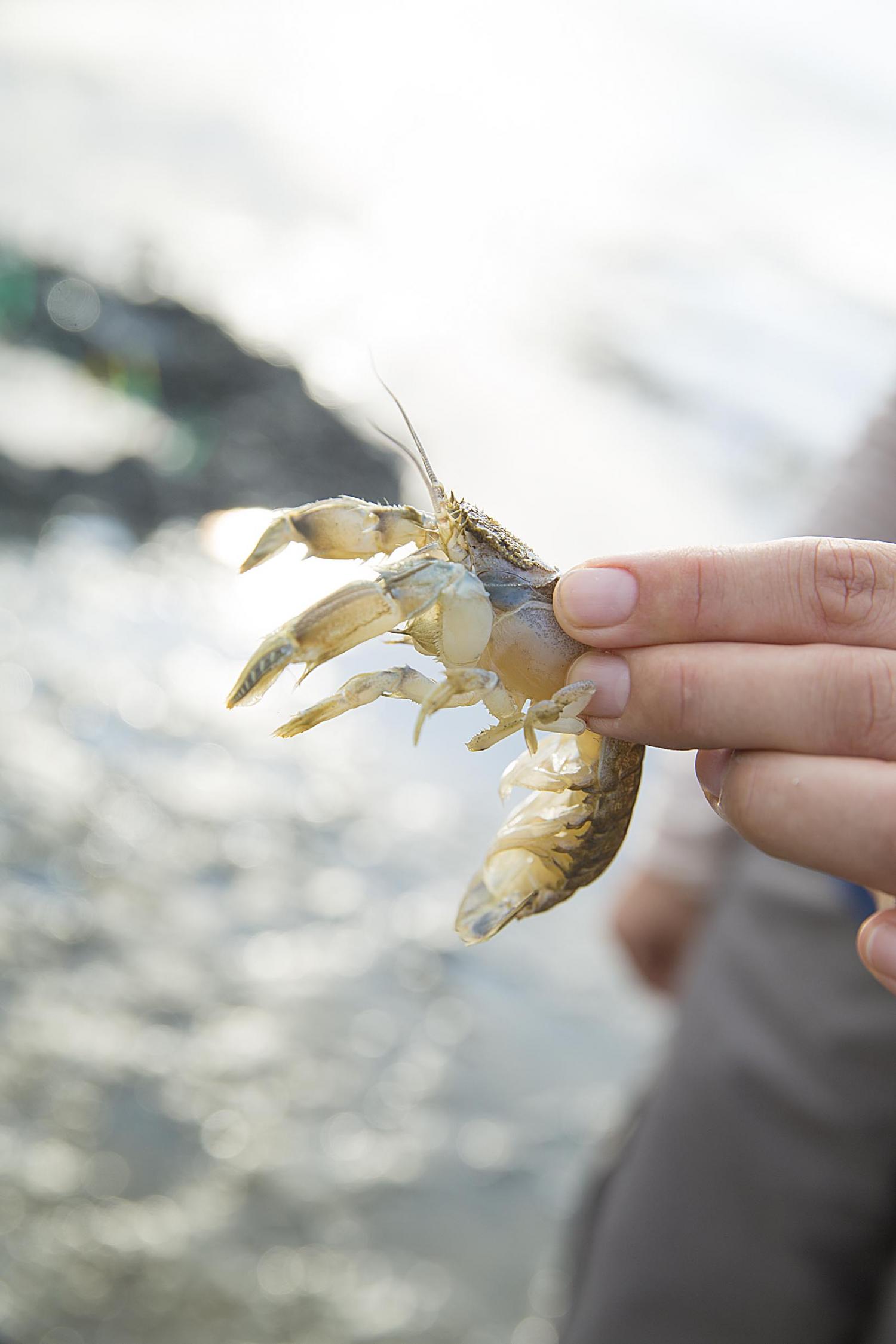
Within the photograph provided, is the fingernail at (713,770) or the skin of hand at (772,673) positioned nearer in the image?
the skin of hand at (772,673)

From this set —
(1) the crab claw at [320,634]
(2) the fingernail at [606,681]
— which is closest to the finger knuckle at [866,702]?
(2) the fingernail at [606,681]

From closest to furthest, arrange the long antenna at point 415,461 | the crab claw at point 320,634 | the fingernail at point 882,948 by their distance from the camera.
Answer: the crab claw at point 320,634 < the fingernail at point 882,948 < the long antenna at point 415,461

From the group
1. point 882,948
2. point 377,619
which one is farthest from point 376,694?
point 882,948

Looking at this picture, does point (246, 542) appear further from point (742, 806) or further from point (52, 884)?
point (52, 884)

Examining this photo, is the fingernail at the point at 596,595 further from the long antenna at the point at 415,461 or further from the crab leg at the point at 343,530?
the long antenna at the point at 415,461

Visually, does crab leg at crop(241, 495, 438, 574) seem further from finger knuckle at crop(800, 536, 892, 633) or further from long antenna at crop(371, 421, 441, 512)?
finger knuckle at crop(800, 536, 892, 633)

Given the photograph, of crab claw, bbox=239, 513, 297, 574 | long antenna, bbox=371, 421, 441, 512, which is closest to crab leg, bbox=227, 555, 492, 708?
crab claw, bbox=239, 513, 297, 574
